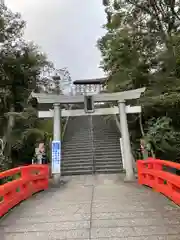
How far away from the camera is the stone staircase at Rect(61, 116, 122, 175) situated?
1373cm

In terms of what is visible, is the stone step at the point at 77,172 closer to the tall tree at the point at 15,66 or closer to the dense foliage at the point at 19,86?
the dense foliage at the point at 19,86

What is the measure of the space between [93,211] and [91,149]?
10.2 meters

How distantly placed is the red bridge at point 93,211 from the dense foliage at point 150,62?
5.69 m

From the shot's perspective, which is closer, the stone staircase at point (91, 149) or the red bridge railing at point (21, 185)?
the red bridge railing at point (21, 185)

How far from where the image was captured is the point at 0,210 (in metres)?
5.62

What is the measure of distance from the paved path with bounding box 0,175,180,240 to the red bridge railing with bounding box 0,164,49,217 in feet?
0.76

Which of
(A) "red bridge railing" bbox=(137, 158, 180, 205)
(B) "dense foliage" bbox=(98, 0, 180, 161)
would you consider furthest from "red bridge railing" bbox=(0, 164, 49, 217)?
(B) "dense foliage" bbox=(98, 0, 180, 161)

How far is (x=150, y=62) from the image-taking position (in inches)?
699

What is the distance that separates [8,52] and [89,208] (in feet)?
51.6

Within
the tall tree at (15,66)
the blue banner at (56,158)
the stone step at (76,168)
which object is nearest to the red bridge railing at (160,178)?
the blue banner at (56,158)

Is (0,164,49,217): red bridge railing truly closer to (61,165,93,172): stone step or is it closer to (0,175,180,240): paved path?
(0,175,180,240): paved path

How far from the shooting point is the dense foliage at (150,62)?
45.5ft

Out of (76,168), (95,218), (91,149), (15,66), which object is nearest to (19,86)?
(15,66)

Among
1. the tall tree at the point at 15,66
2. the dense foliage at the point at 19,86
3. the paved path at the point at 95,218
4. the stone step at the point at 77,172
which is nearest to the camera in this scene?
the paved path at the point at 95,218
